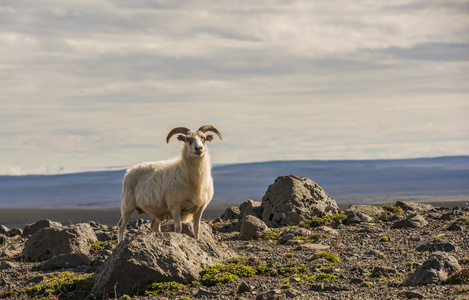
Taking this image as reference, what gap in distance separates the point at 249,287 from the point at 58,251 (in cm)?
849

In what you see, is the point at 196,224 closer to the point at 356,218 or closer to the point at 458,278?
the point at 458,278

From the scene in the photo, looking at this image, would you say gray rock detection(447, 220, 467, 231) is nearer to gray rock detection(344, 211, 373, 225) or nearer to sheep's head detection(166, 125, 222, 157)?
gray rock detection(344, 211, 373, 225)

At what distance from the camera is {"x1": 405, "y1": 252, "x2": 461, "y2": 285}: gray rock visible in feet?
47.2

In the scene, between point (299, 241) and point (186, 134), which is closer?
point (186, 134)

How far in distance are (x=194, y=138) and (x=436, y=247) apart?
290 inches

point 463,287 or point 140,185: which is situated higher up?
point 140,185

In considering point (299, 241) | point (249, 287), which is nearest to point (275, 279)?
point (249, 287)

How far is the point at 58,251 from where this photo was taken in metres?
20.7

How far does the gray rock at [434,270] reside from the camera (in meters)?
14.4

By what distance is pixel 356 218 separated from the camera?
2598cm

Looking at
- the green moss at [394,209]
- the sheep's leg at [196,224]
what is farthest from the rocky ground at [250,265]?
the green moss at [394,209]

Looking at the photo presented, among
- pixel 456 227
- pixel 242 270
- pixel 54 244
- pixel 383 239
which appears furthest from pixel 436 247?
pixel 54 244

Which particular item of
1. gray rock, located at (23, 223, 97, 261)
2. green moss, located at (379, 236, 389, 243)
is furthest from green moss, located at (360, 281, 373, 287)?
gray rock, located at (23, 223, 97, 261)

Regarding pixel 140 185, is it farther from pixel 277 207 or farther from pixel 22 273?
pixel 277 207
